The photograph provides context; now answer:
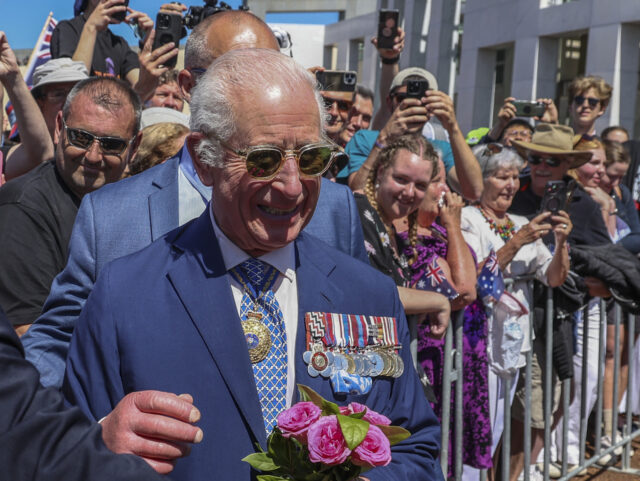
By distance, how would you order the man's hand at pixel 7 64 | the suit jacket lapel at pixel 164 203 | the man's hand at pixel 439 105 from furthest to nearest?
the man's hand at pixel 439 105 → the man's hand at pixel 7 64 → the suit jacket lapel at pixel 164 203

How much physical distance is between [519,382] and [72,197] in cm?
335

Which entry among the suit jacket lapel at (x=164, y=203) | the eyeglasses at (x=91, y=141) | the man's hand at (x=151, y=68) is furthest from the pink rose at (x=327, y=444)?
the man's hand at (x=151, y=68)

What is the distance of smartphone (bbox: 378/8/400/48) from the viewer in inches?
217

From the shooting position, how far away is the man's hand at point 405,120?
441cm

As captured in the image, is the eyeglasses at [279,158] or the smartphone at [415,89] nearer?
the eyeglasses at [279,158]

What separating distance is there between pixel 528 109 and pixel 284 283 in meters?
4.81

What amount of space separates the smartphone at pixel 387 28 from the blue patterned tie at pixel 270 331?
373cm

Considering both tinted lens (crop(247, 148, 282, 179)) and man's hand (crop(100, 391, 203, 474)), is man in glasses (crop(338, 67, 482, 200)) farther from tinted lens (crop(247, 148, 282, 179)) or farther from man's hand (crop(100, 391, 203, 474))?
man's hand (crop(100, 391, 203, 474))

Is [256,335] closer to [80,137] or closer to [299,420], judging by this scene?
[299,420]

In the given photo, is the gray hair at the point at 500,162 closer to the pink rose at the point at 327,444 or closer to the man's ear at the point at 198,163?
the man's ear at the point at 198,163

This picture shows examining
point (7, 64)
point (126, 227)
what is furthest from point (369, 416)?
point (7, 64)

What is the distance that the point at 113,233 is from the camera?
2.36 m

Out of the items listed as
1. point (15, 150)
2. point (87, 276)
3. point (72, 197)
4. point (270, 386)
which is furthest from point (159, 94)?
point (270, 386)

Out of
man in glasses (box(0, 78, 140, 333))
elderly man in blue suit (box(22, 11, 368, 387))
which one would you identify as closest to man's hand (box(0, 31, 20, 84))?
man in glasses (box(0, 78, 140, 333))
